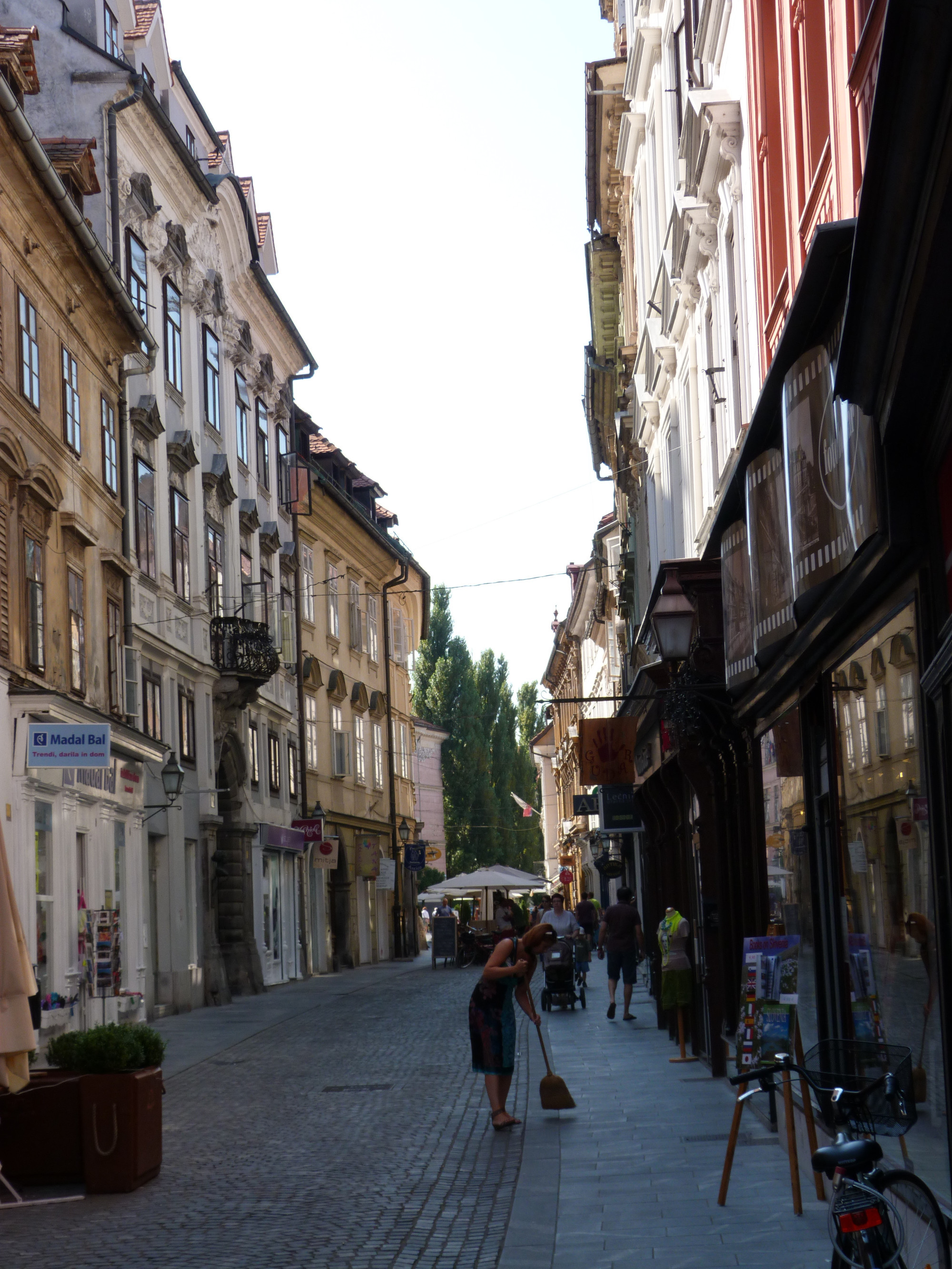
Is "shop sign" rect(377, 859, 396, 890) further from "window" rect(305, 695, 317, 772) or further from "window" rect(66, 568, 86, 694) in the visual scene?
"window" rect(66, 568, 86, 694)

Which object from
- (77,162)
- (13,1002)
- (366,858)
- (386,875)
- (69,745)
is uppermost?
(77,162)

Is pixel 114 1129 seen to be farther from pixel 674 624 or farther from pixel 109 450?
pixel 109 450

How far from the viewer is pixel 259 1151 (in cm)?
1259

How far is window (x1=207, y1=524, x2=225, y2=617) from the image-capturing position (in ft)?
113

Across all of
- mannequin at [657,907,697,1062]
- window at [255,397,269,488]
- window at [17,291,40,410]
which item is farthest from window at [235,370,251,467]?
mannequin at [657,907,697,1062]

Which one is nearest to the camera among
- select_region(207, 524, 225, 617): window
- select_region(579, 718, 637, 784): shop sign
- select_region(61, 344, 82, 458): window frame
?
select_region(579, 718, 637, 784): shop sign

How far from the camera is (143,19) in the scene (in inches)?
1310

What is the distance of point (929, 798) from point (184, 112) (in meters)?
33.0

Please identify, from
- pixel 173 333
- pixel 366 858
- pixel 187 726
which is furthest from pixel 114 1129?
pixel 366 858

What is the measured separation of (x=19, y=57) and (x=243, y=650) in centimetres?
1497

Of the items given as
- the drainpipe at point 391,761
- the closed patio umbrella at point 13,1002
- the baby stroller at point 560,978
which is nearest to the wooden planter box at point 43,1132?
the closed patio umbrella at point 13,1002

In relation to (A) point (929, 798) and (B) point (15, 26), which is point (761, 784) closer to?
(A) point (929, 798)

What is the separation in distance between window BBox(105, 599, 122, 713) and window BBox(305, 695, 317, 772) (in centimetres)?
1655

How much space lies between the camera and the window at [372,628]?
176 ft
